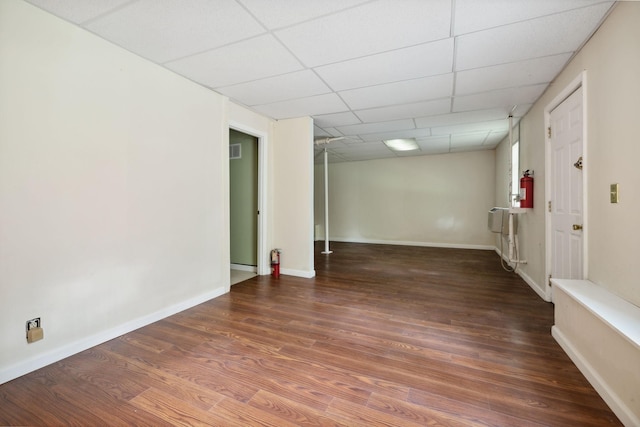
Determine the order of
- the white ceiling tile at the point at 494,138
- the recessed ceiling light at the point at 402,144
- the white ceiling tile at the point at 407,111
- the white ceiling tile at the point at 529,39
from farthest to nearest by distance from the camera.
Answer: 1. the recessed ceiling light at the point at 402,144
2. the white ceiling tile at the point at 494,138
3. the white ceiling tile at the point at 407,111
4. the white ceiling tile at the point at 529,39

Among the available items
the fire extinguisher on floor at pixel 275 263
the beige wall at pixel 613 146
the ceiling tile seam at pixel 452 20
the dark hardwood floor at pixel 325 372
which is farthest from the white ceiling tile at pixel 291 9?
the fire extinguisher on floor at pixel 275 263

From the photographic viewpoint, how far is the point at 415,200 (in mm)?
7160

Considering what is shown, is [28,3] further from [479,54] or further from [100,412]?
[479,54]

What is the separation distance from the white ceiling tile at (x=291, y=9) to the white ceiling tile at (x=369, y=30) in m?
0.06

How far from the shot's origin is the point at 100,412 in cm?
145

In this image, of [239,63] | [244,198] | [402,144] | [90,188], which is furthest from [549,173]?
[90,188]

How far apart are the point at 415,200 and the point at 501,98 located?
4.01m

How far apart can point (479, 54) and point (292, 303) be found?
117 inches

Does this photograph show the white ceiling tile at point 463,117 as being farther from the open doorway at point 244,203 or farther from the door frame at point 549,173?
the open doorway at point 244,203

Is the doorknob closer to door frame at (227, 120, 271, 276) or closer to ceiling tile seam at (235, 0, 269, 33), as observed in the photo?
ceiling tile seam at (235, 0, 269, 33)

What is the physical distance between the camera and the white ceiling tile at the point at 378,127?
4367 millimetres

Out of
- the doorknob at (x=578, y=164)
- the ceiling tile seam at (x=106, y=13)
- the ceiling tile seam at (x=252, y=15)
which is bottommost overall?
the doorknob at (x=578, y=164)

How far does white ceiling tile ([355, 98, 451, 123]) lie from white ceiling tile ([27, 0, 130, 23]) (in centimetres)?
279

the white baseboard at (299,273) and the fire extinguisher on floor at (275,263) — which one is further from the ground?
the fire extinguisher on floor at (275,263)
